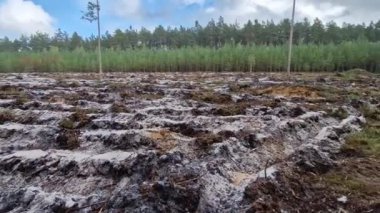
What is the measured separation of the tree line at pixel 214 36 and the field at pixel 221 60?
14228mm

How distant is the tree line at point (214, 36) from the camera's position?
69.1 meters

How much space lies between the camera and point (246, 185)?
135 inches

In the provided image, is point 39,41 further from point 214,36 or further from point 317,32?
point 317,32

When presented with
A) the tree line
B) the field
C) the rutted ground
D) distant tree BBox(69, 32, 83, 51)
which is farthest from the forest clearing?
distant tree BBox(69, 32, 83, 51)

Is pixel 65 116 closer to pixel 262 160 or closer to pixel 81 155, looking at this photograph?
pixel 81 155

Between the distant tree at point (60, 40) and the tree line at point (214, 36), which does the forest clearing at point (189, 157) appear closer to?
the tree line at point (214, 36)

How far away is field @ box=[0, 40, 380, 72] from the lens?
44531mm

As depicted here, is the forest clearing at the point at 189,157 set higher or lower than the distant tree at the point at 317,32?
lower

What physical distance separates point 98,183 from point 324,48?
154 feet

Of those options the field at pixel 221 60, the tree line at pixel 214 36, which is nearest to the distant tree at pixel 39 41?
the tree line at pixel 214 36

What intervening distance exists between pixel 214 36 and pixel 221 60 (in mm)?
32592

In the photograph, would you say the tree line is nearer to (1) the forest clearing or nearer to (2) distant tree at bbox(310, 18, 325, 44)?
(2) distant tree at bbox(310, 18, 325, 44)

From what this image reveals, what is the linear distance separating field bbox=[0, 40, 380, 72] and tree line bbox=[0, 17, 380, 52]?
14.2 m

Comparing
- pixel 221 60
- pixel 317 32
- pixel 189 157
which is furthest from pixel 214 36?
pixel 189 157
